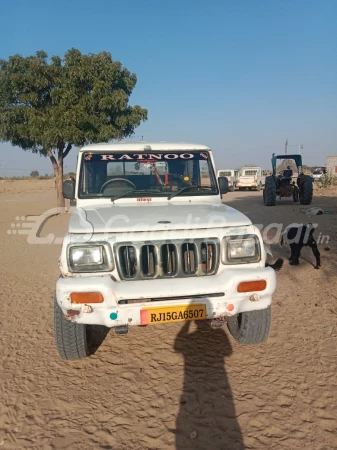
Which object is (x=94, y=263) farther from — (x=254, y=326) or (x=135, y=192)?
(x=254, y=326)

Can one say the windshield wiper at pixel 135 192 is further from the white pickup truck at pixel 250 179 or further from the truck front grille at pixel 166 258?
the white pickup truck at pixel 250 179

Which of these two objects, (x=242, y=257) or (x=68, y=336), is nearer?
(x=242, y=257)

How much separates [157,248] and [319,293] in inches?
120

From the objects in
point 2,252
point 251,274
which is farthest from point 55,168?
point 251,274

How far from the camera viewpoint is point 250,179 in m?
26.7

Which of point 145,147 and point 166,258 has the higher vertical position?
point 145,147

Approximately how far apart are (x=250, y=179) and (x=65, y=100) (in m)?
17.3

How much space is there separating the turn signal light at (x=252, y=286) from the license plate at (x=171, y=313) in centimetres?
33

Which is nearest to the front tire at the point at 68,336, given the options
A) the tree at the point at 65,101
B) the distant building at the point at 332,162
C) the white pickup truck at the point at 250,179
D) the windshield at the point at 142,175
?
the windshield at the point at 142,175

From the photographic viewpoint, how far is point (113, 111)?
13.1m

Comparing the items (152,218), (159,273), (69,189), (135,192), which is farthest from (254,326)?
(69,189)

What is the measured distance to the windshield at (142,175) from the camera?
3988 millimetres

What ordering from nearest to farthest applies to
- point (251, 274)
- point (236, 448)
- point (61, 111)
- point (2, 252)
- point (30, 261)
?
point (236, 448), point (251, 274), point (30, 261), point (2, 252), point (61, 111)

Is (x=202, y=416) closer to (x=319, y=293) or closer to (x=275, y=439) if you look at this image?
(x=275, y=439)
